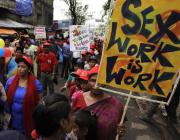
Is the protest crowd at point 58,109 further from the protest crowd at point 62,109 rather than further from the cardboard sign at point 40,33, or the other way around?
the cardboard sign at point 40,33

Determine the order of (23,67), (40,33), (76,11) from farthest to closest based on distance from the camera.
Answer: (76,11), (40,33), (23,67)

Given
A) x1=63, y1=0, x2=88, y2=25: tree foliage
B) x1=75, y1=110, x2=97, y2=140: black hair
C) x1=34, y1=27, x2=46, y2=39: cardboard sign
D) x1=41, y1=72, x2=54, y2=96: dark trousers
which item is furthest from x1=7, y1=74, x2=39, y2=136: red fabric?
x1=63, y1=0, x2=88, y2=25: tree foliage

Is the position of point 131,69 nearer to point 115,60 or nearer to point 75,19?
point 115,60

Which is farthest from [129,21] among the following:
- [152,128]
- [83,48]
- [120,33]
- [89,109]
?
[83,48]

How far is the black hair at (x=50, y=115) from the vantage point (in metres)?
2.52

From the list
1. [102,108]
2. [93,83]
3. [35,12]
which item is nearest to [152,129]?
[93,83]

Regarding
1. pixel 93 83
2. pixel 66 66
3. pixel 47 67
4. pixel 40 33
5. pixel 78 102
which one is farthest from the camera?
pixel 40 33

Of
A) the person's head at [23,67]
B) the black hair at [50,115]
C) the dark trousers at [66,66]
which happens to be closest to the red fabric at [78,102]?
the person's head at [23,67]

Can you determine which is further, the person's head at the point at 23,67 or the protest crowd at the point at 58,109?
the person's head at the point at 23,67

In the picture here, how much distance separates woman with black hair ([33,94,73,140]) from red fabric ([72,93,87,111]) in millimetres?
1444

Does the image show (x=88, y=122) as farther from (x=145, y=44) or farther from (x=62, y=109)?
(x=62, y=109)

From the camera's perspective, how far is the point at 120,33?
3.77m

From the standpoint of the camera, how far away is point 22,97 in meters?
5.12

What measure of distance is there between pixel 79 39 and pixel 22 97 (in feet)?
28.2
